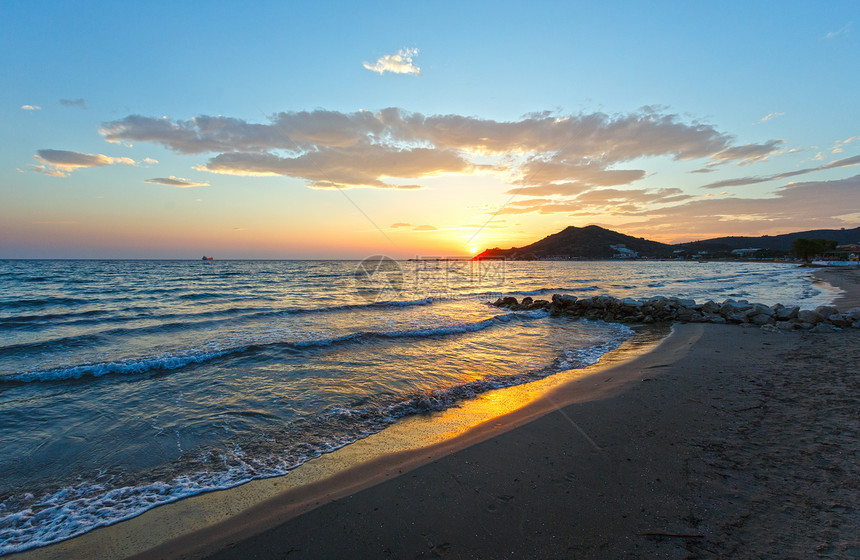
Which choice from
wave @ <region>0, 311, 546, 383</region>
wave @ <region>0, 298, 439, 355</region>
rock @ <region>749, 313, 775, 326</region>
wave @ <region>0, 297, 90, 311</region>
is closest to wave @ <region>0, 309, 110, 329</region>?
wave @ <region>0, 298, 439, 355</region>

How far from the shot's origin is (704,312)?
17.1 metres

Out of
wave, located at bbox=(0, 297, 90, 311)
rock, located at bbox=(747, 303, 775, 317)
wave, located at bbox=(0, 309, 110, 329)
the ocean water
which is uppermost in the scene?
rock, located at bbox=(747, 303, 775, 317)

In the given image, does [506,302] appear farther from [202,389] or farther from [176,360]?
[202,389]

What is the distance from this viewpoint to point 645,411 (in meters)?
6.25

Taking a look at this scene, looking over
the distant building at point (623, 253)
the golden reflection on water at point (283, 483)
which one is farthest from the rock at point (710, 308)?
the distant building at point (623, 253)

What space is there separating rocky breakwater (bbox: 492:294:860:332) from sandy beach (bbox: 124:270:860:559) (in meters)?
9.90

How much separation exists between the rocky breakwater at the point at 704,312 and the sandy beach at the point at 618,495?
9.90 meters

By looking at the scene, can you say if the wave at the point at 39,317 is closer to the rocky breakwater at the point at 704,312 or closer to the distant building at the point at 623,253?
the rocky breakwater at the point at 704,312

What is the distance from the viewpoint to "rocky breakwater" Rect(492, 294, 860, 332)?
43.8 ft

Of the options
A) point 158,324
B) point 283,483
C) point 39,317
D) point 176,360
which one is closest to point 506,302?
point 176,360

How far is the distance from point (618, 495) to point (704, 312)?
689 inches

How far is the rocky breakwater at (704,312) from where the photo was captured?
13.3 meters

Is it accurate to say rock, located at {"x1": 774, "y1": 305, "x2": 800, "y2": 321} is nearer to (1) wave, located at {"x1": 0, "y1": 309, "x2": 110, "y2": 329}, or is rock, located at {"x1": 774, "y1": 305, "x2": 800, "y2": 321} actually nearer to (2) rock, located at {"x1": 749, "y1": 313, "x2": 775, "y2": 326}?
(2) rock, located at {"x1": 749, "y1": 313, "x2": 775, "y2": 326}

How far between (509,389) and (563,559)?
5.53 metres
